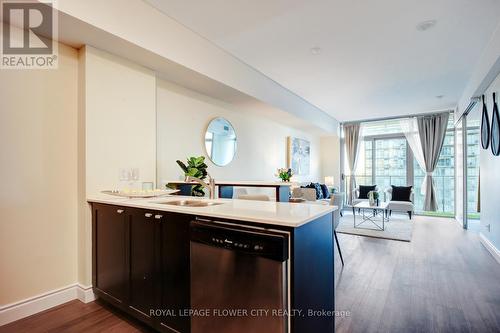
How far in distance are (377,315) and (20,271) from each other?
302 centimetres

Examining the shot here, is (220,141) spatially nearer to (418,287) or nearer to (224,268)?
(224,268)

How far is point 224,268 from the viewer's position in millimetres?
1464

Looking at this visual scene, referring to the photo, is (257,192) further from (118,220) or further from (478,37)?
(478,37)

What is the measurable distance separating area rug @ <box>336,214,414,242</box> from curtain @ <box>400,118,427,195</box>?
180cm

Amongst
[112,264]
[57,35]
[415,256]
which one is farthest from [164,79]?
[415,256]

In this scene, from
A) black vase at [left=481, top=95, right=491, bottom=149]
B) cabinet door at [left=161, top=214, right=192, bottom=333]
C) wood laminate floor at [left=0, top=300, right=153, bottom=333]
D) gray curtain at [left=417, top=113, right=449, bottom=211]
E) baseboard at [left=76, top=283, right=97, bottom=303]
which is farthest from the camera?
gray curtain at [left=417, top=113, right=449, bottom=211]

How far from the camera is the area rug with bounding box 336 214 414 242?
187 inches

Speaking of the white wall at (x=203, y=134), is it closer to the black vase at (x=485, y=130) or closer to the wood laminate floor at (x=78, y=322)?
the wood laminate floor at (x=78, y=322)

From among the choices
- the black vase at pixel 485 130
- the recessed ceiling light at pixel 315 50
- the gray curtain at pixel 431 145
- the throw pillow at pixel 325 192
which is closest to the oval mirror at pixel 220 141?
the recessed ceiling light at pixel 315 50

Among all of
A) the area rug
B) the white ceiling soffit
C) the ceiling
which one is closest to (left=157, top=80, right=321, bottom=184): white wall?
the white ceiling soffit

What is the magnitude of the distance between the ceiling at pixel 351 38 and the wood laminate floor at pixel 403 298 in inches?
112

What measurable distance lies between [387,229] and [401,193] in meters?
1.92

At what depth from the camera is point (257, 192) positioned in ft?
17.3

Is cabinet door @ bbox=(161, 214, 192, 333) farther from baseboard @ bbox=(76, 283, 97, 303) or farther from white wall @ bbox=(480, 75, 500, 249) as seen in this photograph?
white wall @ bbox=(480, 75, 500, 249)
